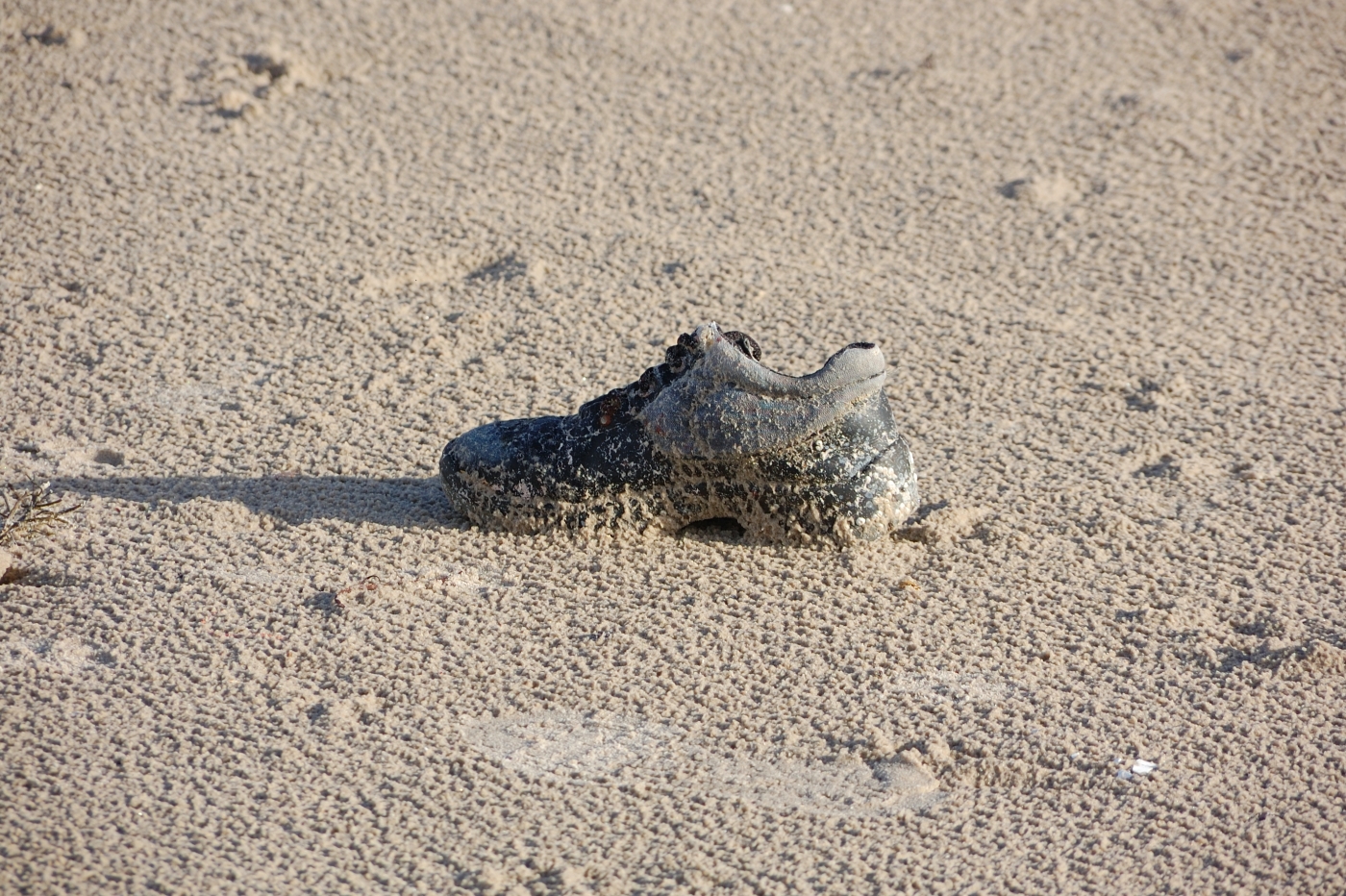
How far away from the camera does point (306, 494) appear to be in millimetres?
3258

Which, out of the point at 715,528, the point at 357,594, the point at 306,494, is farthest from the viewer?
the point at 306,494

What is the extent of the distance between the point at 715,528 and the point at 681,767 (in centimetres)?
85

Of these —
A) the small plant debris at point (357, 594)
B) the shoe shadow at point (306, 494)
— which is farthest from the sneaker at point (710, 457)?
the small plant debris at point (357, 594)

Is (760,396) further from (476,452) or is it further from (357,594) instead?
(357,594)

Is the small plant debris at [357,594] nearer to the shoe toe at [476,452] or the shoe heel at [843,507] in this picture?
the shoe toe at [476,452]

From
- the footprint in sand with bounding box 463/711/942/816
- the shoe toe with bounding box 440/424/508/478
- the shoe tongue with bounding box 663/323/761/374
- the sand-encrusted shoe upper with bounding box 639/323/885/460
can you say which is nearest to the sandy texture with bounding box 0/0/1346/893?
the footprint in sand with bounding box 463/711/942/816

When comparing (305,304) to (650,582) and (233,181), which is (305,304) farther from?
(650,582)

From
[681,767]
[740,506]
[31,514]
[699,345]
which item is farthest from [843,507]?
[31,514]

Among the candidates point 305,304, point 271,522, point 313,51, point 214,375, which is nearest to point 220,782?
point 271,522

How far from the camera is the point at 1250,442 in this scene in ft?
11.6

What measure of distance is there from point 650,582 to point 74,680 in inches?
48.0

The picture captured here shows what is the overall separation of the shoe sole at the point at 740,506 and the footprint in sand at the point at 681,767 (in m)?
0.65

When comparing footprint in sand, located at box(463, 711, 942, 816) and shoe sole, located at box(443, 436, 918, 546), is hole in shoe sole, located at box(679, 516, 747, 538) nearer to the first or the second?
shoe sole, located at box(443, 436, 918, 546)

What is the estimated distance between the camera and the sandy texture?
231 centimetres
